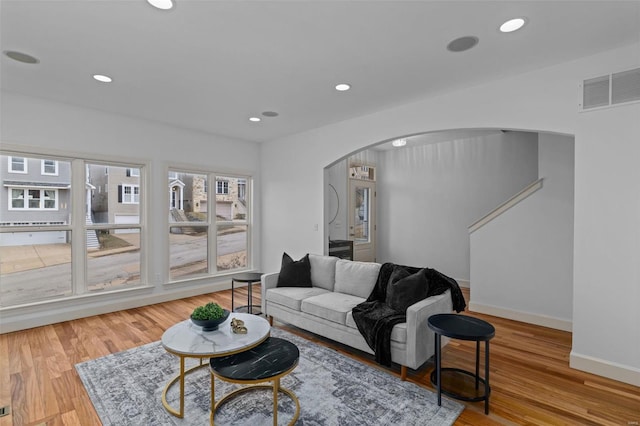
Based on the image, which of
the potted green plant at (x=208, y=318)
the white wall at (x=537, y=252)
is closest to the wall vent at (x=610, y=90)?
the white wall at (x=537, y=252)

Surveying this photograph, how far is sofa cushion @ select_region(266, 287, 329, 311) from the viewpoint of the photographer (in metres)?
3.54

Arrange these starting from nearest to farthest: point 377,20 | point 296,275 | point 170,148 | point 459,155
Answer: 1. point 377,20
2. point 296,275
3. point 170,148
4. point 459,155

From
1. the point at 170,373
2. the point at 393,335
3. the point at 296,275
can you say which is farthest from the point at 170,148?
the point at 393,335

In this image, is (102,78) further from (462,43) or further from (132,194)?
(462,43)

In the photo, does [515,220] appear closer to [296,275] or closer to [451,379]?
[451,379]

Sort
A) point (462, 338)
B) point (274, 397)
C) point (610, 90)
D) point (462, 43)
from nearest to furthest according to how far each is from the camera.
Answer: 1. point (274, 397)
2. point (462, 338)
3. point (462, 43)
4. point (610, 90)

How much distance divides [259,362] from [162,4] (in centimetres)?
249

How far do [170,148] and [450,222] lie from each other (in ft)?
17.3

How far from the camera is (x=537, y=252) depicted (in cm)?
397

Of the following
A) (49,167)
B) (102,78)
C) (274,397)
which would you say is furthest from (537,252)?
(49,167)

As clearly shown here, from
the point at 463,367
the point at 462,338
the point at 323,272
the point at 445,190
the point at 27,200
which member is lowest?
the point at 463,367

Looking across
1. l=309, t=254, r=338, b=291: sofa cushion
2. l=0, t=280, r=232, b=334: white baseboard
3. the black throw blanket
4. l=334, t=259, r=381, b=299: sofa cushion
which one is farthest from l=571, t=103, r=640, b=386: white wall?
l=0, t=280, r=232, b=334: white baseboard

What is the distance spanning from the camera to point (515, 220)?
414 centimetres

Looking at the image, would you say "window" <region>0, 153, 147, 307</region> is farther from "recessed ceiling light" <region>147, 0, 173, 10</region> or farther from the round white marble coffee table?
"recessed ceiling light" <region>147, 0, 173, 10</region>
